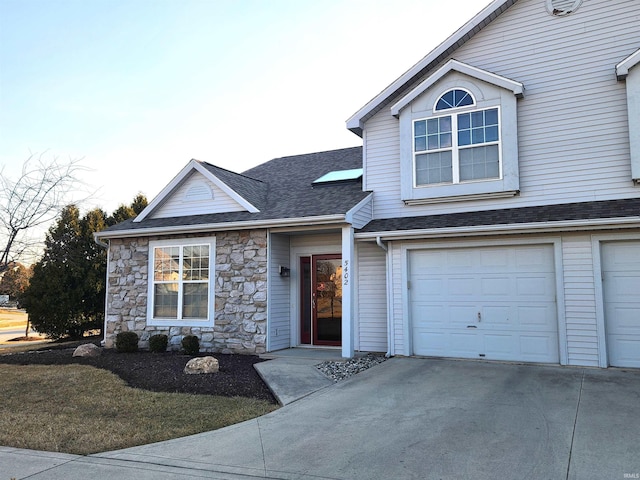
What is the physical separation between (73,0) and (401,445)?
1036 centimetres

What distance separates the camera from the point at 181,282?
38.5 ft

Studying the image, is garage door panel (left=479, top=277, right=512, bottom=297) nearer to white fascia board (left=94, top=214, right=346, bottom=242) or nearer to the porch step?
white fascia board (left=94, top=214, right=346, bottom=242)

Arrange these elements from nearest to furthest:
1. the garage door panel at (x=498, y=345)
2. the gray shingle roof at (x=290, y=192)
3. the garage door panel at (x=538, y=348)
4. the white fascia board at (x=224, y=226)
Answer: the garage door panel at (x=538, y=348), the garage door panel at (x=498, y=345), the white fascia board at (x=224, y=226), the gray shingle roof at (x=290, y=192)

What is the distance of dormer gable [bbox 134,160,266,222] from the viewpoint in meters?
11.8

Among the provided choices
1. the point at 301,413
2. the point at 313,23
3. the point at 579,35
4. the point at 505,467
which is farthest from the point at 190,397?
the point at 579,35

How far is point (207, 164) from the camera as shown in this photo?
40.2 ft

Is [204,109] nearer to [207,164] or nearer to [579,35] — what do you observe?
[207,164]

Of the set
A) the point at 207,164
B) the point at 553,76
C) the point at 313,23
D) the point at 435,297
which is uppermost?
the point at 313,23

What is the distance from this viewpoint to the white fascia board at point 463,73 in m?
9.37

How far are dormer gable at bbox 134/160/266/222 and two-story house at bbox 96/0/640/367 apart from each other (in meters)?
0.05

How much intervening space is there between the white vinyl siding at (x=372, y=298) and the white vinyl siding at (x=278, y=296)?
1.79 meters

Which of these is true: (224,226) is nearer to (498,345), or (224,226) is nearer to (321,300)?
(321,300)

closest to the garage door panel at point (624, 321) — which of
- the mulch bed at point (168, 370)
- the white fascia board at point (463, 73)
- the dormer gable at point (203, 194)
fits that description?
the white fascia board at point (463, 73)

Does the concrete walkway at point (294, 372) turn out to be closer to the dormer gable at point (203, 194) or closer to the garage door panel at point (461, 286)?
the garage door panel at point (461, 286)
